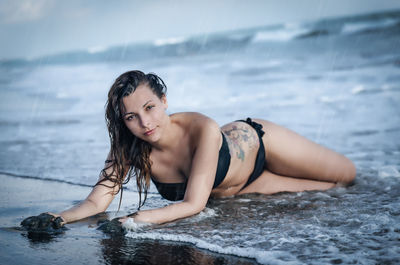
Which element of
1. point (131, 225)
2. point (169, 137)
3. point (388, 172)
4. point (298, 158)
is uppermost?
point (169, 137)

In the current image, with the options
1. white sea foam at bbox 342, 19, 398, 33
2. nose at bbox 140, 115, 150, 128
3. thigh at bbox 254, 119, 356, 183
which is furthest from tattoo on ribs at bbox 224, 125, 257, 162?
white sea foam at bbox 342, 19, 398, 33

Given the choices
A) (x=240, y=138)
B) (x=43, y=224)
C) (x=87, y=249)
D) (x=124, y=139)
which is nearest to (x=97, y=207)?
(x=43, y=224)

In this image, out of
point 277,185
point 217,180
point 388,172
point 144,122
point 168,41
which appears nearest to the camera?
point 144,122

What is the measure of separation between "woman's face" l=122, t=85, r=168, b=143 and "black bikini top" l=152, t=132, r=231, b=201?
0.49 m

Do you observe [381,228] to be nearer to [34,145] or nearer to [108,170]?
[108,170]

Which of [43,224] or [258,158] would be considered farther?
[258,158]

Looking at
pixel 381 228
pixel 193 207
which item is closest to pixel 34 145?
pixel 193 207

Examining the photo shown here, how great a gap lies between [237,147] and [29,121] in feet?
20.0

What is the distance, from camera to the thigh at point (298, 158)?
13.4 ft

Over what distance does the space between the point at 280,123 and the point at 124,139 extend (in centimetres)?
439

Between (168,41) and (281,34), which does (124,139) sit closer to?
(281,34)

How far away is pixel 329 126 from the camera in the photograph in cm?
715

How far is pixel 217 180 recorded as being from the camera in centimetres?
362

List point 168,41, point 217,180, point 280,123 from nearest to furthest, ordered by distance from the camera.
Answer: point 217,180
point 280,123
point 168,41
